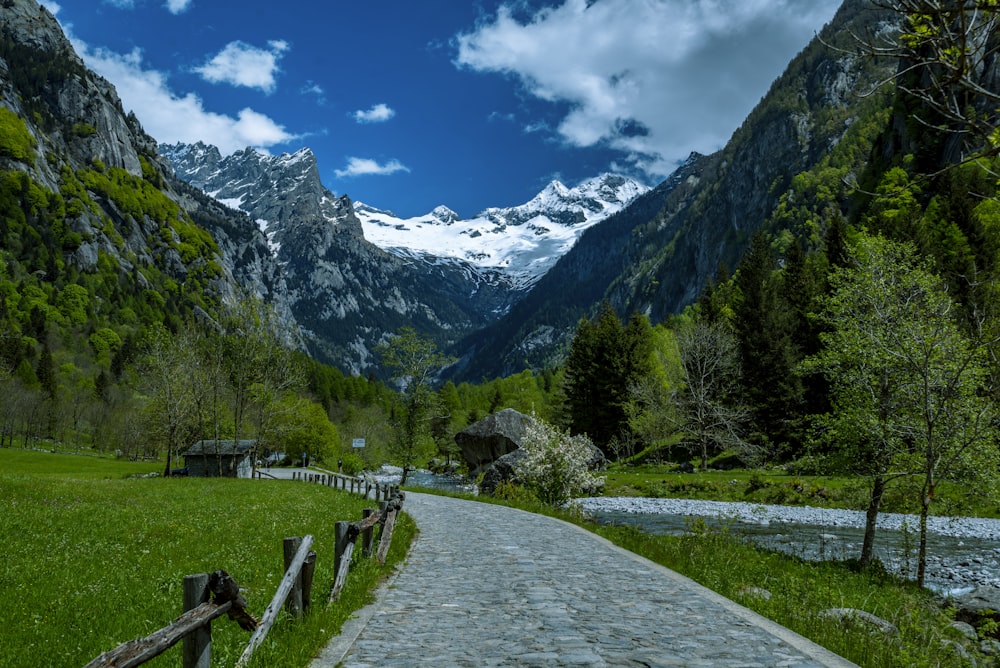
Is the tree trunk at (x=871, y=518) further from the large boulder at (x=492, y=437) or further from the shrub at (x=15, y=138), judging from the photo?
the shrub at (x=15, y=138)

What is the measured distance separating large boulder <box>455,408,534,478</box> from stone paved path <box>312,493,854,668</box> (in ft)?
146

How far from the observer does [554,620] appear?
32.6 ft

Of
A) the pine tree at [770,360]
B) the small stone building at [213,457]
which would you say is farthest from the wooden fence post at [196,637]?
the small stone building at [213,457]

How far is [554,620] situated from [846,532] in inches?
1098

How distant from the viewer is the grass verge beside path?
31.0ft

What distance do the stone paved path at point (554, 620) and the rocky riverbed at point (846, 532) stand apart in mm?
8625

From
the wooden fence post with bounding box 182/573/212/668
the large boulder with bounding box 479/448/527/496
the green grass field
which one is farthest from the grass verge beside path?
the large boulder with bounding box 479/448/527/496

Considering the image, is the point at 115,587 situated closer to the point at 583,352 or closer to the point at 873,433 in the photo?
the point at 873,433

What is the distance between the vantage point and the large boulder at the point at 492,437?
203 ft

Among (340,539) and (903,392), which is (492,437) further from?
(340,539)

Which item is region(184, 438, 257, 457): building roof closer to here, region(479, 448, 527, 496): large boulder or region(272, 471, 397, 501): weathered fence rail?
region(272, 471, 397, 501): weathered fence rail

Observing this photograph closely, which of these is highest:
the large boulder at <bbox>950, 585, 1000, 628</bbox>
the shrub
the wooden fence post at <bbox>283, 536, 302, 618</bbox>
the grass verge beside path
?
the shrub

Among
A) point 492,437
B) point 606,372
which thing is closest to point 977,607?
point 492,437

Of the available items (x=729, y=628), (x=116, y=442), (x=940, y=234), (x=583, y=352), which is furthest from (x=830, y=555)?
(x=116, y=442)
